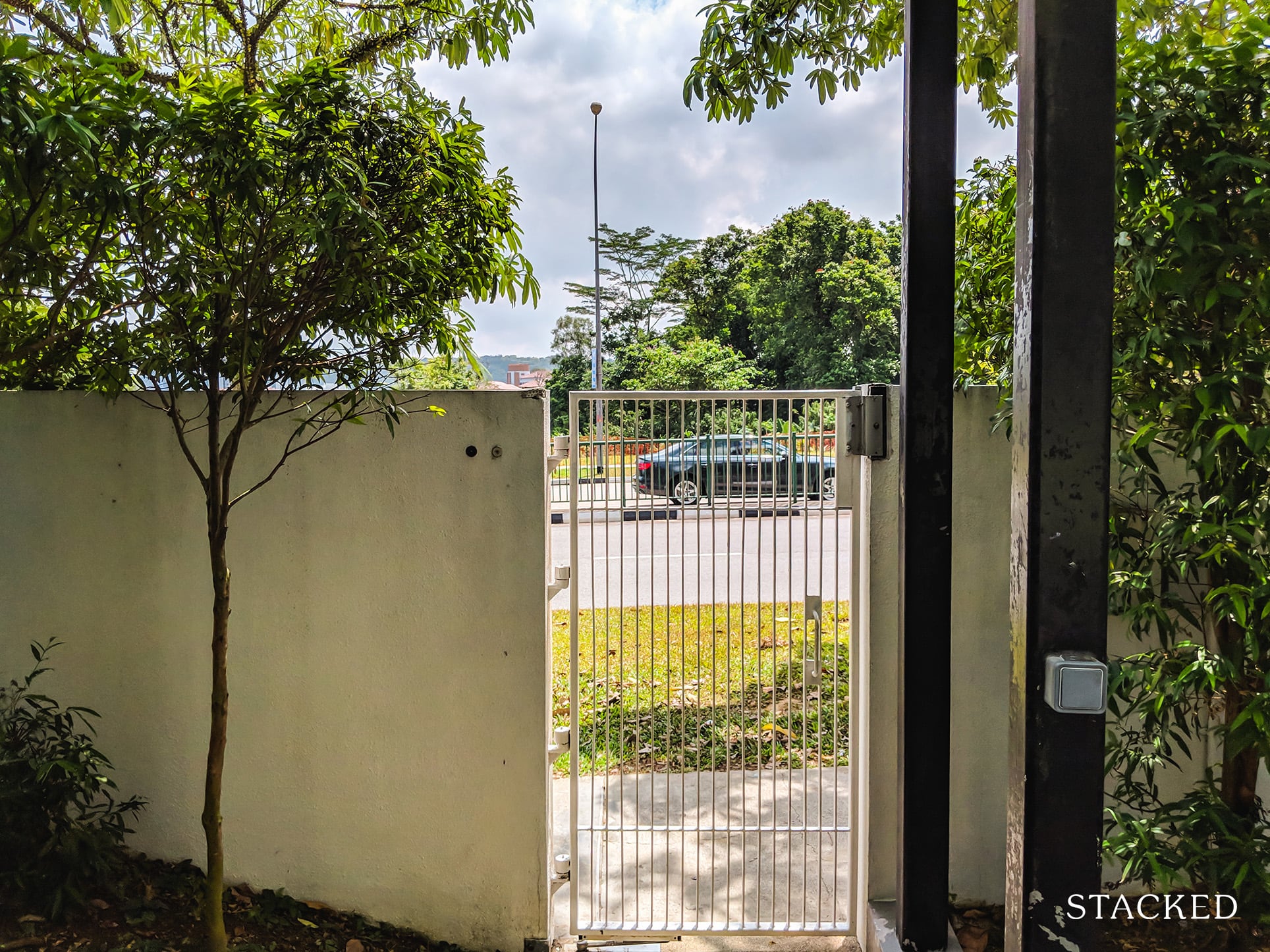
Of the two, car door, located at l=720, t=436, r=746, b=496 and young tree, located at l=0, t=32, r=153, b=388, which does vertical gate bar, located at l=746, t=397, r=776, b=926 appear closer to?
car door, located at l=720, t=436, r=746, b=496

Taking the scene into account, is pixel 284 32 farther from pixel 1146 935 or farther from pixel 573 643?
pixel 1146 935

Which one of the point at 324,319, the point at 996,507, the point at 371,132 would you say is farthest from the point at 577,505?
the point at 996,507

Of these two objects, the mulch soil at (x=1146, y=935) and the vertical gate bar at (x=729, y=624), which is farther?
the vertical gate bar at (x=729, y=624)

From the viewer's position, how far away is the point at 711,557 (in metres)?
2.51

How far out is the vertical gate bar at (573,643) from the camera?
2.42m

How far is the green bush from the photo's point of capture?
2.06m

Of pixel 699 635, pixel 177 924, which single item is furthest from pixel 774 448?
pixel 177 924

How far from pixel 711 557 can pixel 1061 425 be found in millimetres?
1377

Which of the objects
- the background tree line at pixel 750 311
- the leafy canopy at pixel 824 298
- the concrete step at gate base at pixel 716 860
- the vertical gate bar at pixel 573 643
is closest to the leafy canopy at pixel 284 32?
the vertical gate bar at pixel 573 643

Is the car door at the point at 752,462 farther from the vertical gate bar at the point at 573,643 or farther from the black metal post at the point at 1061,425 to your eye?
the black metal post at the point at 1061,425

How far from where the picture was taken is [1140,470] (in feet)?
6.79

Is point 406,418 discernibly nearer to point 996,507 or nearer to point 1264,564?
point 996,507

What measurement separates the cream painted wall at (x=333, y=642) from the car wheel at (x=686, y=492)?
18.7 inches

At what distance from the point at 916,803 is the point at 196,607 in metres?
2.33
